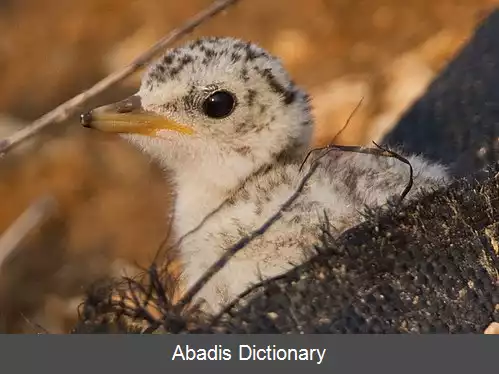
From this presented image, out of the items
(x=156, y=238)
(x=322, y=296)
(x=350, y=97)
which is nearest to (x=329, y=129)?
(x=350, y=97)

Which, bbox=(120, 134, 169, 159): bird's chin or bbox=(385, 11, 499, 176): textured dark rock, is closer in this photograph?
bbox=(120, 134, 169, 159): bird's chin

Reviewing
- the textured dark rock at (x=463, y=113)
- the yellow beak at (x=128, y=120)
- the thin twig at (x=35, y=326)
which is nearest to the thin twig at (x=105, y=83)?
the yellow beak at (x=128, y=120)

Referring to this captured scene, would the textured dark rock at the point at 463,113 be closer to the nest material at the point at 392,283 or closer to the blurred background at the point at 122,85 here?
the blurred background at the point at 122,85

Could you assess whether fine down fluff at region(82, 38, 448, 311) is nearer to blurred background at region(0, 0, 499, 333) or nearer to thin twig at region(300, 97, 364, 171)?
thin twig at region(300, 97, 364, 171)

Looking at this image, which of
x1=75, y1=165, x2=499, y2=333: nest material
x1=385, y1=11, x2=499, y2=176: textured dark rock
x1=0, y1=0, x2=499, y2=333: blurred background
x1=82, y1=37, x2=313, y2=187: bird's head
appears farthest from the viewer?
x1=0, y1=0, x2=499, y2=333: blurred background

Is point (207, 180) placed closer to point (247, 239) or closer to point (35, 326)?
point (247, 239)

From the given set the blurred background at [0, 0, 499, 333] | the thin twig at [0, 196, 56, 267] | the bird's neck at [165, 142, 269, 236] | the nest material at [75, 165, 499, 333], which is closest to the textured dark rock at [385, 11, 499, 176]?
the blurred background at [0, 0, 499, 333]
